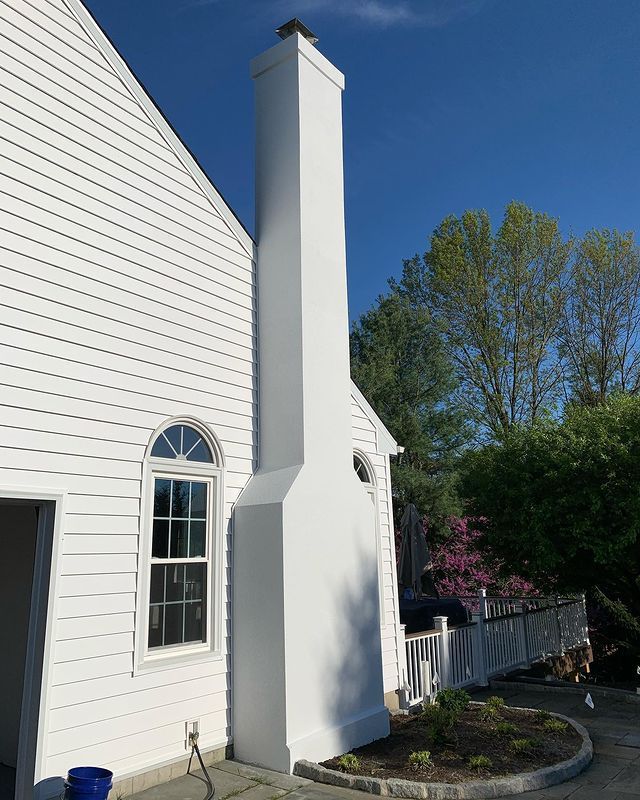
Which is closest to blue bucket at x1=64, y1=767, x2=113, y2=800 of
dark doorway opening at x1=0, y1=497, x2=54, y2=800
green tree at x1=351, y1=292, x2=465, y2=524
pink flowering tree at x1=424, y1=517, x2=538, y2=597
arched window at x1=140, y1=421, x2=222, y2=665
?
dark doorway opening at x1=0, y1=497, x2=54, y2=800

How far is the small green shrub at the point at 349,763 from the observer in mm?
5512

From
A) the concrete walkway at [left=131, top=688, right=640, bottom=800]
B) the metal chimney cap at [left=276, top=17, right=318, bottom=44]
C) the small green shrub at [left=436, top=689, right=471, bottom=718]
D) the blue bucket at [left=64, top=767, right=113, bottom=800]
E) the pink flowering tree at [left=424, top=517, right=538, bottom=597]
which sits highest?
the metal chimney cap at [left=276, top=17, right=318, bottom=44]

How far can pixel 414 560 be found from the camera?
10.2 metres

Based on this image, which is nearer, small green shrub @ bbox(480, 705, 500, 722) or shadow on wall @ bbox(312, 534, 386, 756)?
shadow on wall @ bbox(312, 534, 386, 756)

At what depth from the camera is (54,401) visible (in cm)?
500

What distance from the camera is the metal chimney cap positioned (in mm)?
7695

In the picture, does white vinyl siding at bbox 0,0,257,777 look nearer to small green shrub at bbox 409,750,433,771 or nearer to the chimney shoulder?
small green shrub at bbox 409,750,433,771

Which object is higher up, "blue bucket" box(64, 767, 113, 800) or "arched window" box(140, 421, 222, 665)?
"arched window" box(140, 421, 222, 665)

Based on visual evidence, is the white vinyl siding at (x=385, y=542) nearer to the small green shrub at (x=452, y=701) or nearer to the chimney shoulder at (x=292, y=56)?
the small green shrub at (x=452, y=701)

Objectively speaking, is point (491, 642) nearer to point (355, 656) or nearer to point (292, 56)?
point (355, 656)

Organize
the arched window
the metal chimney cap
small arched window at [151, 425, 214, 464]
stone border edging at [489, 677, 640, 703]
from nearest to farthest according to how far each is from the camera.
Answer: the arched window
small arched window at [151, 425, 214, 464]
the metal chimney cap
stone border edging at [489, 677, 640, 703]

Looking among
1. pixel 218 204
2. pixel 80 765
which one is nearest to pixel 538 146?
pixel 218 204

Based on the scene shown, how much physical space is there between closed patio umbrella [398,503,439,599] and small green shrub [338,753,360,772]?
4.54 metres

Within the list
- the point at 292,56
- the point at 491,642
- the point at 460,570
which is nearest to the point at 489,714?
the point at 491,642
